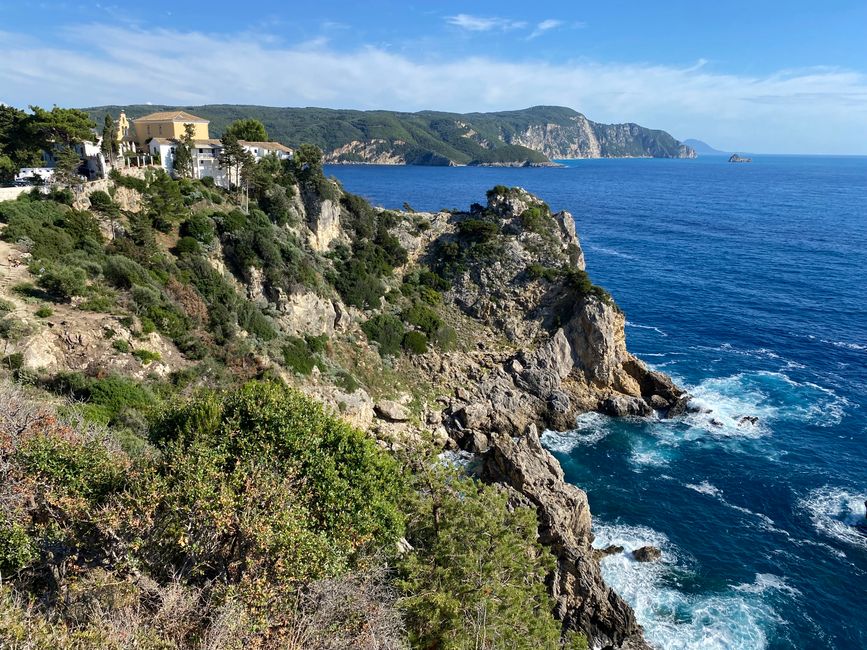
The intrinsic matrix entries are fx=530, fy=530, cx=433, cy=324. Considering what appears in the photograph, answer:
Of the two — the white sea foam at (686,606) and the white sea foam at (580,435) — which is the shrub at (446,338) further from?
the white sea foam at (686,606)

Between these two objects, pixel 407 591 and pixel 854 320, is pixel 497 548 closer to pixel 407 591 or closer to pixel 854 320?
pixel 407 591

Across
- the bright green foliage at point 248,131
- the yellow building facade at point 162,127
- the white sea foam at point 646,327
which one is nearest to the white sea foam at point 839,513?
the white sea foam at point 646,327

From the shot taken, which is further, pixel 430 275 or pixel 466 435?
pixel 430 275

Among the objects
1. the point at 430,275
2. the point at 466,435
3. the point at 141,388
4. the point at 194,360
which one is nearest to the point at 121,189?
the point at 194,360

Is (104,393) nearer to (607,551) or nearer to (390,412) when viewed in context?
(390,412)

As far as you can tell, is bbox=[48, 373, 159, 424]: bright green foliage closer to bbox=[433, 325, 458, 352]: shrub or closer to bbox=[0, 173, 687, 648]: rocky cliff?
bbox=[0, 173, 687, 648]: rocky cliff

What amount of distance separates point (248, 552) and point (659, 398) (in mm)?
46288

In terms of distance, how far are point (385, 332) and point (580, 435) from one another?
68.8 ft

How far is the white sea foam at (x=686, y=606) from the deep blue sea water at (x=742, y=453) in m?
0.07

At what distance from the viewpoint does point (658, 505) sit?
1511 inches

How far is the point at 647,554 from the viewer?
3322cm

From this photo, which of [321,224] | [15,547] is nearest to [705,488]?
[15,547]

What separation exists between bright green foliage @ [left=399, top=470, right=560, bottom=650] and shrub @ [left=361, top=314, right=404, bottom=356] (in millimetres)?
29665

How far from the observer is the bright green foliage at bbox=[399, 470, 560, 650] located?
1738 cm
